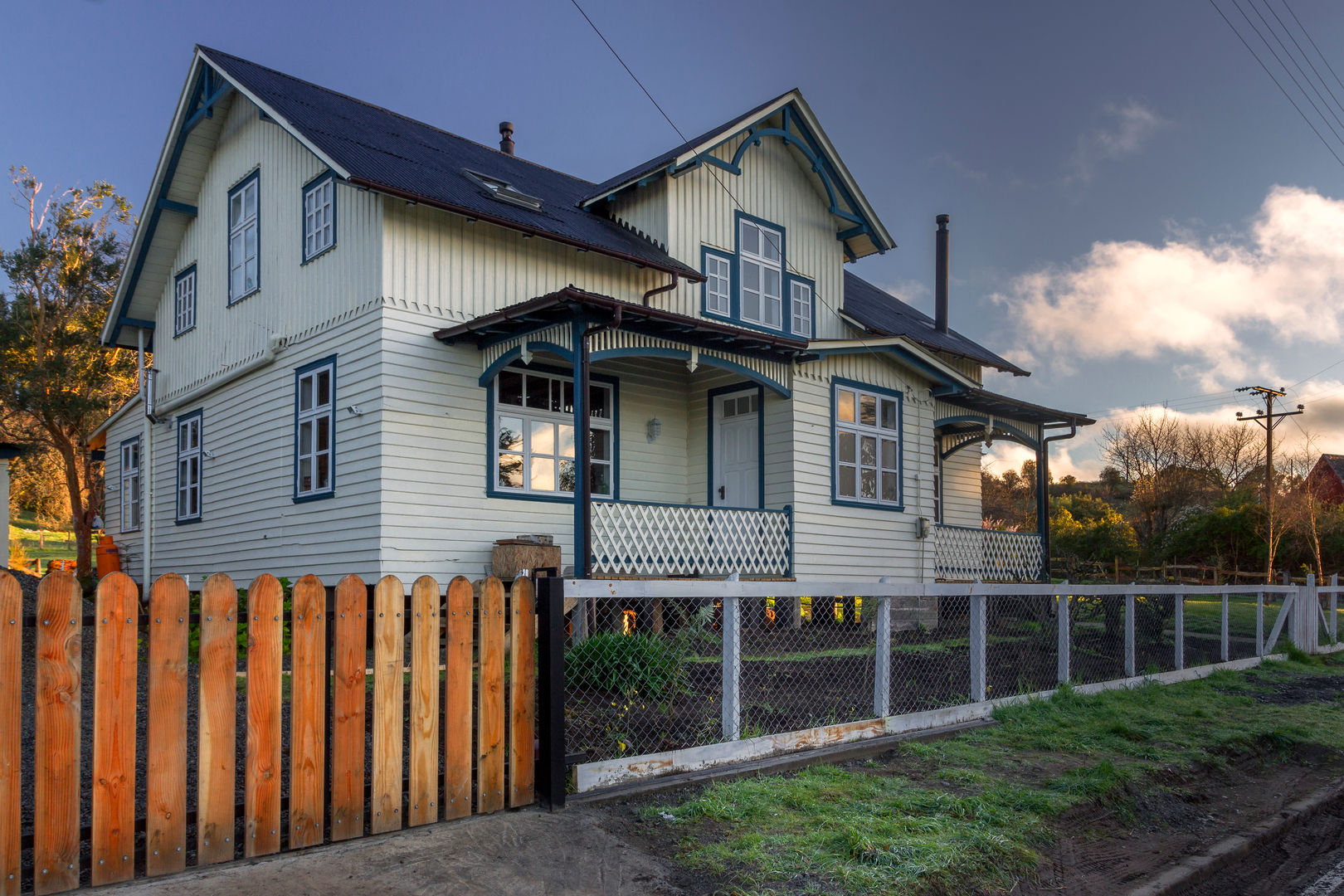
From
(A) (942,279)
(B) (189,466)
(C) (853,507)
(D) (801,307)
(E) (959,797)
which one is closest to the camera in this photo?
(E) (959,797)

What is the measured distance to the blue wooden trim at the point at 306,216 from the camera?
13.2m

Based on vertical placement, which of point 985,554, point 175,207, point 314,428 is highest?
point 175,207

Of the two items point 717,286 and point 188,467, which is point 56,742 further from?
point 188,467

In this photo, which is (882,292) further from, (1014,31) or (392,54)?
(392,54)

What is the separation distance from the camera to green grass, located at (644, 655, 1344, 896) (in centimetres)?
445

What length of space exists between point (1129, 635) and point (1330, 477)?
185 ft

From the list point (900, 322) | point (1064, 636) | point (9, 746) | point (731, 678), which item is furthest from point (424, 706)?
point (900, 322)

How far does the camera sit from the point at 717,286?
52.0 feet

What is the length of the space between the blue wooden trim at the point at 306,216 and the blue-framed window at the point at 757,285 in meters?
5.50

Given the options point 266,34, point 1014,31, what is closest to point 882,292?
point 1014,31

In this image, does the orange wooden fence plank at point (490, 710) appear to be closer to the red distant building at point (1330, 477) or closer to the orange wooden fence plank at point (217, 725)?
the orange wooden fence plank at point (217, 725)

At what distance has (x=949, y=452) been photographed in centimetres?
2022

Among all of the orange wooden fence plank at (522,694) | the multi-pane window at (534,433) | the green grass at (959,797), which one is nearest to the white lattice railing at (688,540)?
the multi-pane window at (534,433)

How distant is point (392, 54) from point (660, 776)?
12.8m
